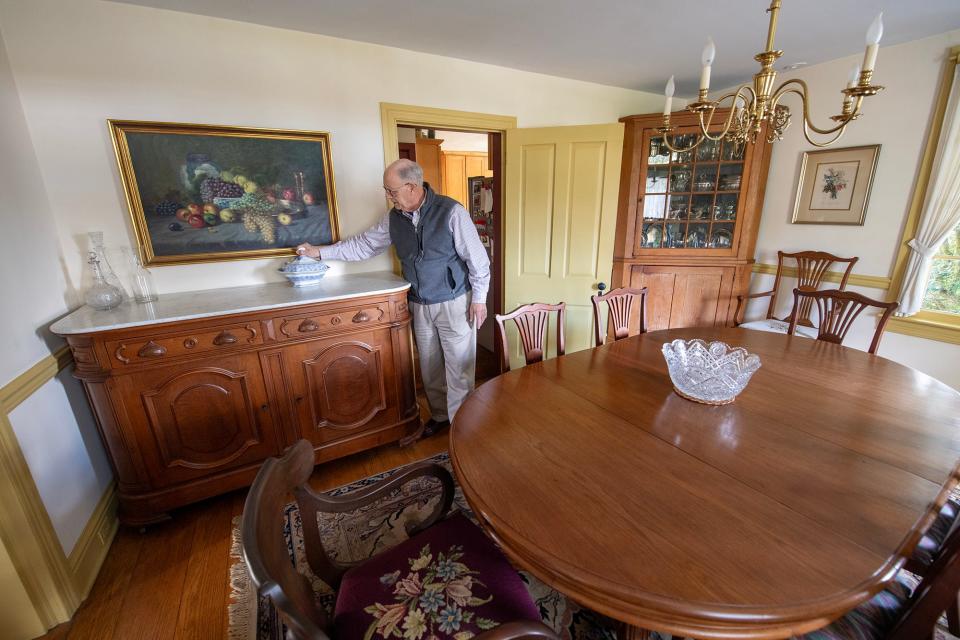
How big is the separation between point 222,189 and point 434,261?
3.78 ft

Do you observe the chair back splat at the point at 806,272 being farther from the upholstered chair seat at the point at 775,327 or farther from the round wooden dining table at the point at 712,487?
the round wooden dining table at the point at 712,487

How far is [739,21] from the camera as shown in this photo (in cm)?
203

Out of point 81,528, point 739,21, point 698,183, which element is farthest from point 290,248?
point 698,183

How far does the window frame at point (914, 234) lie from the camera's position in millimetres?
2238

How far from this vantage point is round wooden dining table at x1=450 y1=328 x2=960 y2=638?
671mm

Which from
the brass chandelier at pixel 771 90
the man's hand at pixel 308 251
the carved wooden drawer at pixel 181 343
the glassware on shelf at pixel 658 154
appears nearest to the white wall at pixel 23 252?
the carved wooden drawer at pixel 181 343

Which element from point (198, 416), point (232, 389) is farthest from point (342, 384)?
point (198, 416)

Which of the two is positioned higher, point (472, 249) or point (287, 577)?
point (472, 249)

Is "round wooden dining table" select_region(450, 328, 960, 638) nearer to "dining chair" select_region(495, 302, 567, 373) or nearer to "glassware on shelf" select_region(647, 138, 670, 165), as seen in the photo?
"dining chair" select_region(495, 302, 567, 373)

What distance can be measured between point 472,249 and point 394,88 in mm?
1133

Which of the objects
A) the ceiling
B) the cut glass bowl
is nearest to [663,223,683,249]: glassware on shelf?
the ceiling

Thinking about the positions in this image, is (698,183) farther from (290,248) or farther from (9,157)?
(9,157)

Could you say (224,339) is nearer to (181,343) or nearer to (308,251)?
(181,343)

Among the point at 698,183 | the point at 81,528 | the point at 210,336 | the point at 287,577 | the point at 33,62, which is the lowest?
the point at 81,528
